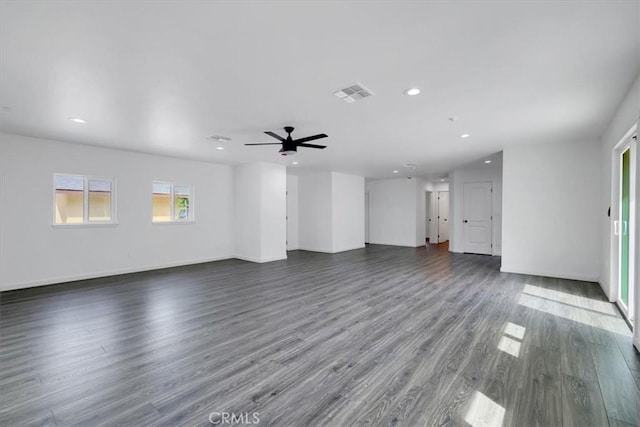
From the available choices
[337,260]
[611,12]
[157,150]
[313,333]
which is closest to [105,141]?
[157,150]

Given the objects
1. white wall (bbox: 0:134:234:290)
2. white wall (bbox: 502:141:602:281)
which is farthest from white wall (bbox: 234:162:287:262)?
white wall (bbox: 502:141:602:281)

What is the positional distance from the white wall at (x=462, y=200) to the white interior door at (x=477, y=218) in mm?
91

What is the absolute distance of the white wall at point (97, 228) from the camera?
4891 millimetres

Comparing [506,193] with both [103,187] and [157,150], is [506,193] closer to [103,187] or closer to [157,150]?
[157,150]

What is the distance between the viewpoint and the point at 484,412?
1.84 metres

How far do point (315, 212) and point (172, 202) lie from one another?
14.3 ft

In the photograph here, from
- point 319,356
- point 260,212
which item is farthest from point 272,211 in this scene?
point 319,356

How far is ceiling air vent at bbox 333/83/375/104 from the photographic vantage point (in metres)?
2.96

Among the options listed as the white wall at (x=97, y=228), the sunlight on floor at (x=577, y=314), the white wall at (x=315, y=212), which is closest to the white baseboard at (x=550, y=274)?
the sunlight on floor at (x=577, y=314)

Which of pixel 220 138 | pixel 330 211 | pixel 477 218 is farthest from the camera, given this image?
pixel 330 211

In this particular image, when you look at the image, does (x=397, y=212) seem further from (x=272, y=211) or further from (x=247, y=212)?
(x=247, y=212)

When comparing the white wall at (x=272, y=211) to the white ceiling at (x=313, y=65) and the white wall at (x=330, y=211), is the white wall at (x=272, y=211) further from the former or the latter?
the white ceiling at (x=313, y=65)

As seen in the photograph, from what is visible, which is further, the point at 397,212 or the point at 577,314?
the point at 397,212

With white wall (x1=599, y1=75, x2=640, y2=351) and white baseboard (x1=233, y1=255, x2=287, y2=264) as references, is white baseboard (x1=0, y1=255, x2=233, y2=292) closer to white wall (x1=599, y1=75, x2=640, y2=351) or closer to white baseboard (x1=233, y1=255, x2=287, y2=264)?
white baseboard (x1=233, y1=255, x2=287, y2=264)
